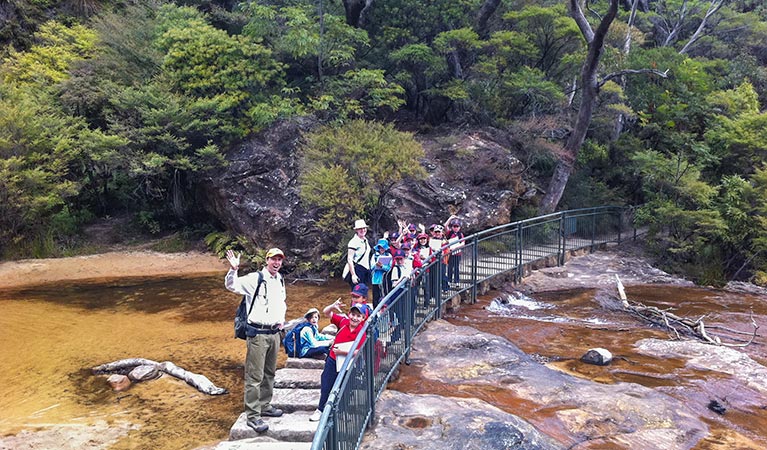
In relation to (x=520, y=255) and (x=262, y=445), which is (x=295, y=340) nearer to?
(x=262, y=445)

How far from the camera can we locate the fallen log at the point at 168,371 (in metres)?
8.18

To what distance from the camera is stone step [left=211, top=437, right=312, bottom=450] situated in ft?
18.4

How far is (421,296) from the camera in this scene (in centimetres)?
912

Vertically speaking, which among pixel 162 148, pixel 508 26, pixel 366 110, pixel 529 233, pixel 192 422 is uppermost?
pixel 508 26

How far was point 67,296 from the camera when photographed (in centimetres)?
1439

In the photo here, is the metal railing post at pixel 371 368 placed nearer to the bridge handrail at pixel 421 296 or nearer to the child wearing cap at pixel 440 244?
the bridge handrail at pixel 421 296

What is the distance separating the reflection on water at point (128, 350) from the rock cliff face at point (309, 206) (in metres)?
2.20

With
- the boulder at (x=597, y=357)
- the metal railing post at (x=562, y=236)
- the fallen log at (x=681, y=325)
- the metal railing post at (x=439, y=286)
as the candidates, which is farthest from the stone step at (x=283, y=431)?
the metal railing post at (x=562, y=236)

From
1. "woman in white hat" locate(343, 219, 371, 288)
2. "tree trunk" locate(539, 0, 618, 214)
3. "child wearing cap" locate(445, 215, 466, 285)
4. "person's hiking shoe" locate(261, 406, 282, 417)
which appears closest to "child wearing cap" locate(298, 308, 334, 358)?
"woman in white hat" locate(343, 219, 371, 288)

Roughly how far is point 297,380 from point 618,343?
5.71 metres

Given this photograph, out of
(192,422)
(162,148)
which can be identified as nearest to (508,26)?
(162,148)

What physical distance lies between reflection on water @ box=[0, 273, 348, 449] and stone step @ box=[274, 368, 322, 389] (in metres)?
0.91

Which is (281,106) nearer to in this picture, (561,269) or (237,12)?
(237,12)

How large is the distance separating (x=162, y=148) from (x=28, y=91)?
17.6 ft
